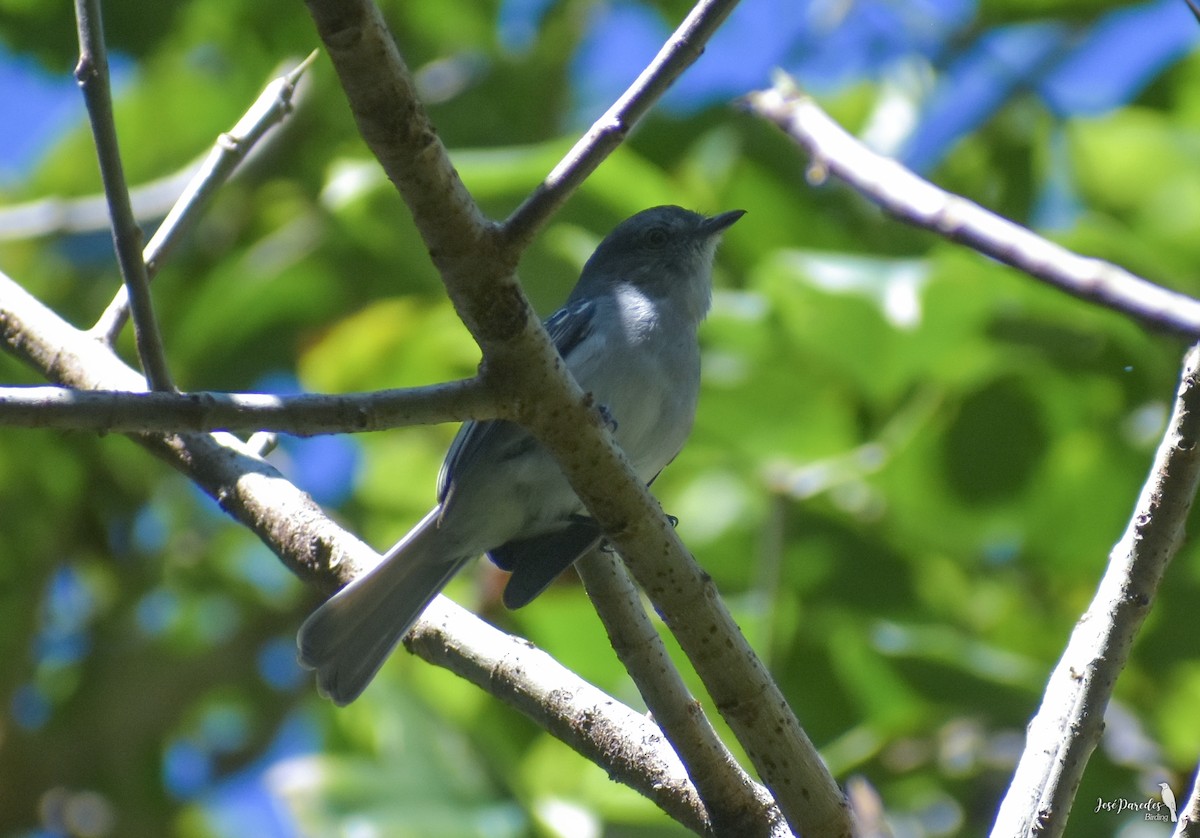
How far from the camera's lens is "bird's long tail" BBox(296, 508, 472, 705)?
9.89 feet

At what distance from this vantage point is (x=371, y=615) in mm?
3057

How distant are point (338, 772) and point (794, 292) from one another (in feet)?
7.39

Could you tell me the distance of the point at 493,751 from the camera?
4.40 meters

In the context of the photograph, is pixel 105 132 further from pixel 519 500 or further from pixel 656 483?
pixel 656 483

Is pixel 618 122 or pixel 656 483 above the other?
pixel 656 483

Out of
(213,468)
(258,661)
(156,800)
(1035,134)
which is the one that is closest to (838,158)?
(213,468)

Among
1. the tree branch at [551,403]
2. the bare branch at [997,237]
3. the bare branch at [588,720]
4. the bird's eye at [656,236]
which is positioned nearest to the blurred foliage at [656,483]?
the bird's eye at [656,236]

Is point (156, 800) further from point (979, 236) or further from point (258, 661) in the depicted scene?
point (979, 236)

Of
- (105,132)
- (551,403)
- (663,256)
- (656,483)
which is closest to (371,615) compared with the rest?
(551,403)

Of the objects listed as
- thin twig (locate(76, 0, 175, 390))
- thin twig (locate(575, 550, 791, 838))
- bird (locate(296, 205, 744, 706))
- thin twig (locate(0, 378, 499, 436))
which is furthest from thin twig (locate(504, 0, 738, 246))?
bird (locate(296, 205, 744, 706))

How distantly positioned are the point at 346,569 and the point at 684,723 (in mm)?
958

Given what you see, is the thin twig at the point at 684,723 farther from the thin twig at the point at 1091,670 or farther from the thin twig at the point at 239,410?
the thin twig at the point at 239,410

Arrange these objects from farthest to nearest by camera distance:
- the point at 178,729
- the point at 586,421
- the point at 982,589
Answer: the point at 178,729 < the point at 982,589 < the point at 586,421

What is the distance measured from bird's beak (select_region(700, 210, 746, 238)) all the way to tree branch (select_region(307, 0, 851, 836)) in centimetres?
231
